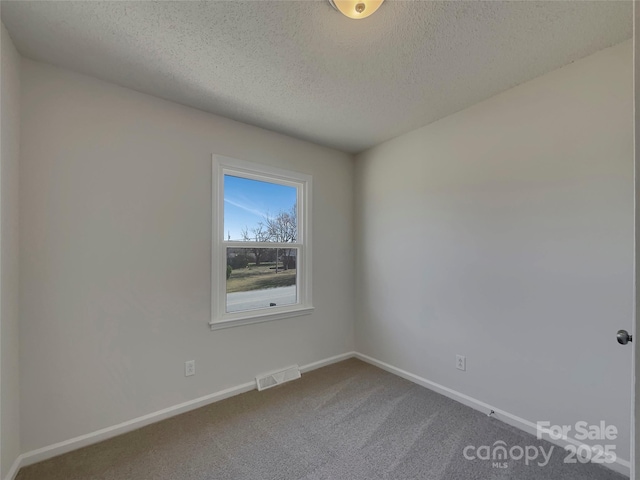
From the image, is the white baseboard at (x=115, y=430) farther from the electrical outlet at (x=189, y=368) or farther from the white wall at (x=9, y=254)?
the electrical outlet at (x=189, y=368)

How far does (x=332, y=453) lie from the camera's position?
72.1 inches

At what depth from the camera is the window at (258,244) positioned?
2.54m

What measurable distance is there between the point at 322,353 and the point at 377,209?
1.74 metres

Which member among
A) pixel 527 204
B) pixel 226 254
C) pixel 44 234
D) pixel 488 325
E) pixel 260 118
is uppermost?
pixel 260 118

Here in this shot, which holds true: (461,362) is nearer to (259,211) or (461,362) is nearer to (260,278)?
(260,278)

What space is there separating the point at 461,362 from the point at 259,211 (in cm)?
230

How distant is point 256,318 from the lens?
2.70 metres

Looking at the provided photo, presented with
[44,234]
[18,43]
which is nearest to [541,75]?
[18,43]

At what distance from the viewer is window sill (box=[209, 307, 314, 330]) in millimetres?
2480

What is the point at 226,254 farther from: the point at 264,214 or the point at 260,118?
the point at 260,118

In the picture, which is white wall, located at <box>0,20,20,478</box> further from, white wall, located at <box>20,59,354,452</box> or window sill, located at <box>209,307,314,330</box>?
window sill, located at <box>209,307,314,330</box>

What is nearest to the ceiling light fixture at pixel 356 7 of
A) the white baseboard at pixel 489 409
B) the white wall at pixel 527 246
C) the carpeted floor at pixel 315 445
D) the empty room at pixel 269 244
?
the empty room at pixel 269 244

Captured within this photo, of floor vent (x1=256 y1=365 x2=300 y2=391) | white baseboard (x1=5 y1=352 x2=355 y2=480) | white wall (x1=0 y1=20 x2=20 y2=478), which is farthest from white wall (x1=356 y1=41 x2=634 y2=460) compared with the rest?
white wall (x1=0 y1=20 x2=20 y2=478)

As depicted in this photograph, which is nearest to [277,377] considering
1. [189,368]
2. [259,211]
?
[189,368]
